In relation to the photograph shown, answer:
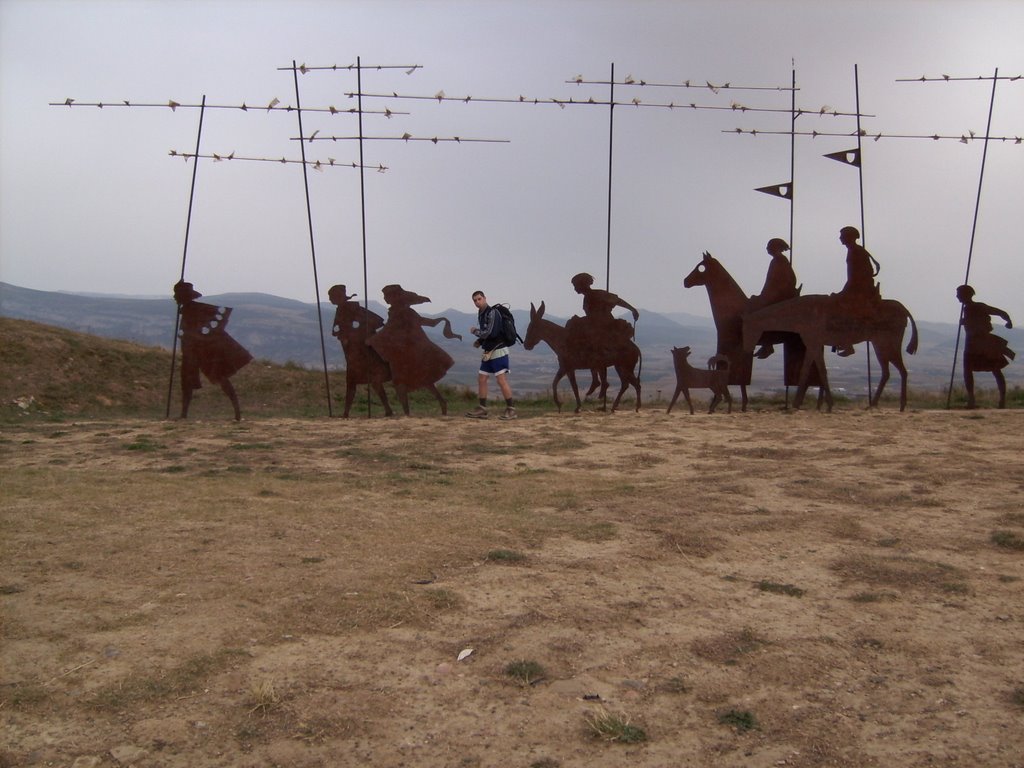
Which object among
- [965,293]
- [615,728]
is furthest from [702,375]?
[615,728]

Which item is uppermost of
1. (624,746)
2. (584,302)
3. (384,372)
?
(584,302)

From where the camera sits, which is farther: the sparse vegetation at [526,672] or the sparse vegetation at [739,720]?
the sparse vegetation at [526,672]

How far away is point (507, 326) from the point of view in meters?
12.5

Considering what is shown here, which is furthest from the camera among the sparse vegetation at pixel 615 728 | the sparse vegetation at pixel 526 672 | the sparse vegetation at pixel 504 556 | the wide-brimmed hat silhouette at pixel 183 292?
the wide-brimmed hat silhouette at pixel 183 292

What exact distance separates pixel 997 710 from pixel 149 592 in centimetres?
395

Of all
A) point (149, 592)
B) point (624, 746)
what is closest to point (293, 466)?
point (149, 592)

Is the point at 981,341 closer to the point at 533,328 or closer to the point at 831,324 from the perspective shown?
the point at 831,324

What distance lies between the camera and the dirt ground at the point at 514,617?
3.39 m

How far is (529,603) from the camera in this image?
15.4 ft

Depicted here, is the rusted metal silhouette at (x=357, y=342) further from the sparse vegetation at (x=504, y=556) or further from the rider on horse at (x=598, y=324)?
the sparse vegetation at (x=504, y=556)

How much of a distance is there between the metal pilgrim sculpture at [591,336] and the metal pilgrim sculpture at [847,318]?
5.56ft

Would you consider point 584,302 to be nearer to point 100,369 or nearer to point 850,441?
point 850,441

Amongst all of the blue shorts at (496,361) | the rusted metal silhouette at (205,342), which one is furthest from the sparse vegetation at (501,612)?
the blue shorts at (496,361)

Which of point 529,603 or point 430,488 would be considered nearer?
point 529,603
